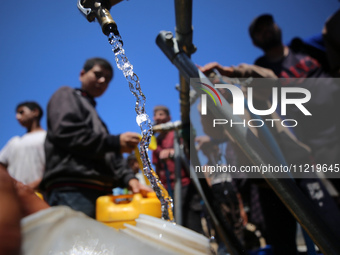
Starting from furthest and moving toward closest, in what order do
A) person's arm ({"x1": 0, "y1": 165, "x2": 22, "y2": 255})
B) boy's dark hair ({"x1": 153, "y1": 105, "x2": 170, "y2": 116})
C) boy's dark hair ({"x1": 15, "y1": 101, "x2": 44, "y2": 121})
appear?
boy's dark hair ({"x1": 153, "y1": 105, "x2": 170, "y2": 116}) → boy's dark hair ({"x1": 15, "y1": 101, "x2": 44, "y2": 121}) → person's arm ({"x1": 0, "y1": 165, "x2": 22, "y2": 255})

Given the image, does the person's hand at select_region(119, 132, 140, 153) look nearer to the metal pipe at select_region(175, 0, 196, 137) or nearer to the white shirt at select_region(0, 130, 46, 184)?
the metal pipe at select_region(175, 0, 196, 137)

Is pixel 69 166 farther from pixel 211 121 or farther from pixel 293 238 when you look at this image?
pixel 293 238

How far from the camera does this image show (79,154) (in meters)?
1.45

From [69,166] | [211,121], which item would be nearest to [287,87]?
[211,121]

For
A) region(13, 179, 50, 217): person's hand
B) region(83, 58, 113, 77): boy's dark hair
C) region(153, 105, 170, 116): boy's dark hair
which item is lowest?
region(13, 179, 50, 217): person's hand

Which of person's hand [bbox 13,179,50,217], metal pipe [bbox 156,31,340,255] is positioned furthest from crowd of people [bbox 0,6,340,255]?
person's hand [bbox 13,179,50,217]

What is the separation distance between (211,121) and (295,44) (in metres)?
1.10

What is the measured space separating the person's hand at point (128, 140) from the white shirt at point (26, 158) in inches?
35.8

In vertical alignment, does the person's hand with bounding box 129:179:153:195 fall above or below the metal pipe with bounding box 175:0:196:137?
below

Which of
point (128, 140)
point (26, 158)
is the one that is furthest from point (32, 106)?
point (128, 140)

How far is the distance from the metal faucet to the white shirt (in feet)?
5.39

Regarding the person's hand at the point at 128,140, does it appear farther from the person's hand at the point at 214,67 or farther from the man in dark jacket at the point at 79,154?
the person's hand at the point at 214,67

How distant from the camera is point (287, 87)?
140 centimetres

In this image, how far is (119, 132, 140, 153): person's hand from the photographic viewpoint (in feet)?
4.93
